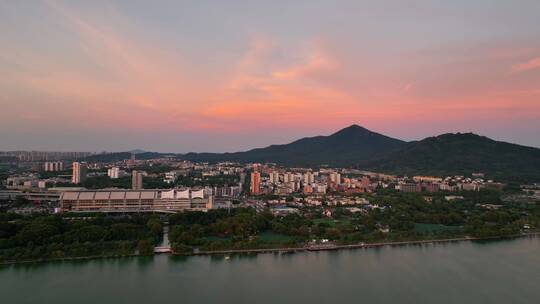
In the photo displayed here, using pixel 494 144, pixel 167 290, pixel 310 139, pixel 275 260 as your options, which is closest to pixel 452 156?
pixel 494 144

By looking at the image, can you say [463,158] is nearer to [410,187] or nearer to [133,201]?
[410,187]

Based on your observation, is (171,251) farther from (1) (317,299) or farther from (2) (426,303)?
(2) (426,303)

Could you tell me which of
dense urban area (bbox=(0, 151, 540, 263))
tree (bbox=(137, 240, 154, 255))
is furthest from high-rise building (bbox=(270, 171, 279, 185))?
tree (bbox=(137, 240, 154, 255))

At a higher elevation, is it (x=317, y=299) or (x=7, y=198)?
(x=7, y=198)

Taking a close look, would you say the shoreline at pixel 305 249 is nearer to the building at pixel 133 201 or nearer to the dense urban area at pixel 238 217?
the dense urban area at pixel 238 217

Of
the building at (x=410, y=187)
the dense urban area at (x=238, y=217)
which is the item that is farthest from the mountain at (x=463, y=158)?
the dense urban area at (x=238, y=217)

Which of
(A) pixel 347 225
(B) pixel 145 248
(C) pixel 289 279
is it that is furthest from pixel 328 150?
(C) pixel 289 279
